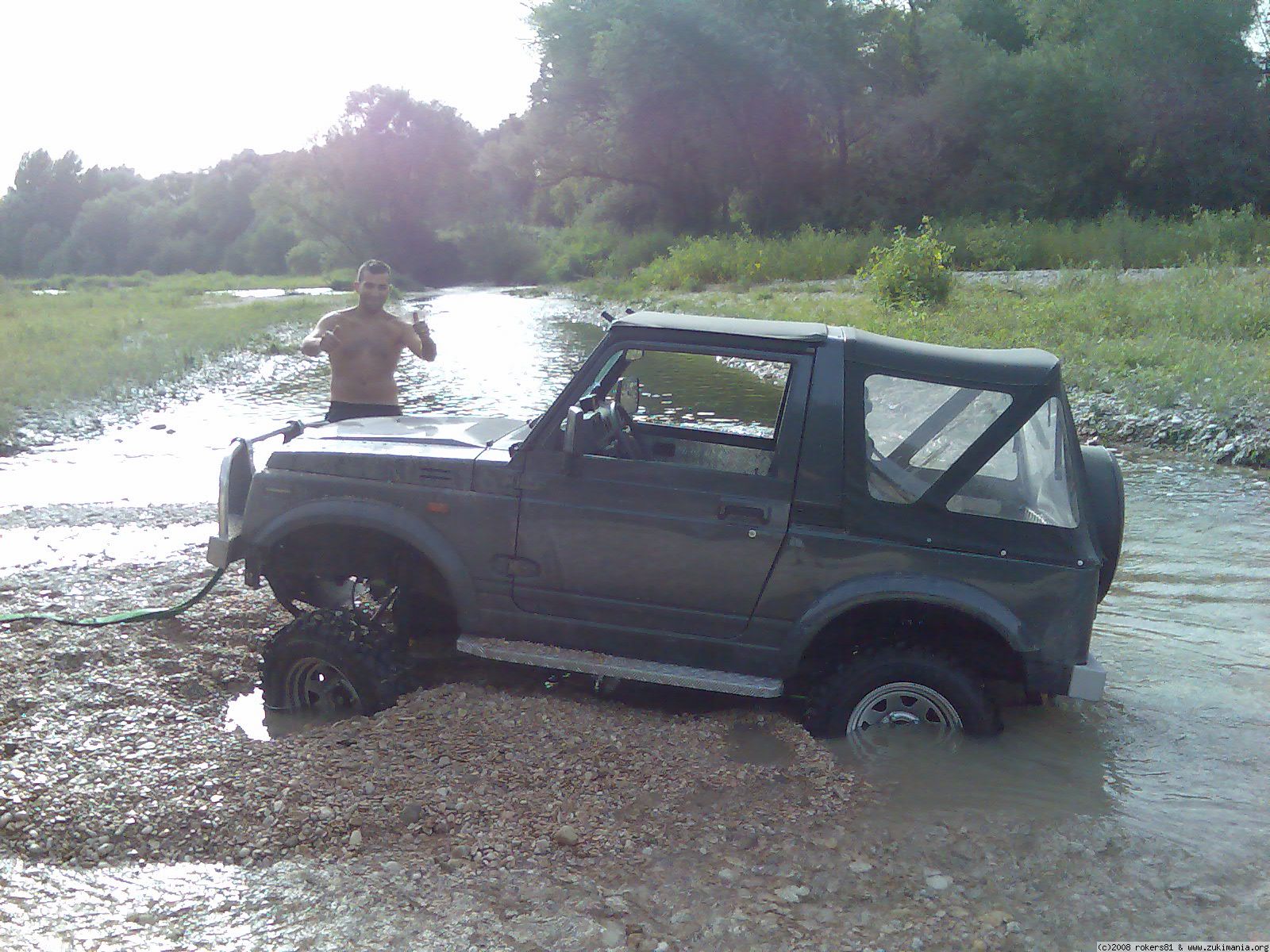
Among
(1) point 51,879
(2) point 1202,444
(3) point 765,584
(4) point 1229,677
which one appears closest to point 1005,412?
(3) point 765,584

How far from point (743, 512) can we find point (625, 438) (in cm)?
69

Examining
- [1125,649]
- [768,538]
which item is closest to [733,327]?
[768,538]

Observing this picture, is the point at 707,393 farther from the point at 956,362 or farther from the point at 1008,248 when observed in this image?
the point at 1008,248

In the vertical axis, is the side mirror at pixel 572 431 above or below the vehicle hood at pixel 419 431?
above

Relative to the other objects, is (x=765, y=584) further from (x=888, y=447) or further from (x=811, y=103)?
(x=811, y=103)

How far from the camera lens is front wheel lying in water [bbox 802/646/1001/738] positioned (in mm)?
4500

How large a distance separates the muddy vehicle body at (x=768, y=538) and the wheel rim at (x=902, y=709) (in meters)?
0.01

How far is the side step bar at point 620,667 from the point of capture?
4.60 meters

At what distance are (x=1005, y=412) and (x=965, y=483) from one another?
336 millimetres

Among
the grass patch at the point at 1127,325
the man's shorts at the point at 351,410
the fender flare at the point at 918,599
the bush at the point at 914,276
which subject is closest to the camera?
the fender flare at the point at 918,599

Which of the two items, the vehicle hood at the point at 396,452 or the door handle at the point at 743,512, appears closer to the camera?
the door handle at the point at 743,512

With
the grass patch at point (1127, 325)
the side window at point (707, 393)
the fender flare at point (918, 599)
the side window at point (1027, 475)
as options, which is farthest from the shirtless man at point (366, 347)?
the grass patch at point (1127, 325)

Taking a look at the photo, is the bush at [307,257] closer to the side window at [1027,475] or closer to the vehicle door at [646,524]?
the vehicle door at [646,524]

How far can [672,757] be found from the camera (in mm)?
4711
